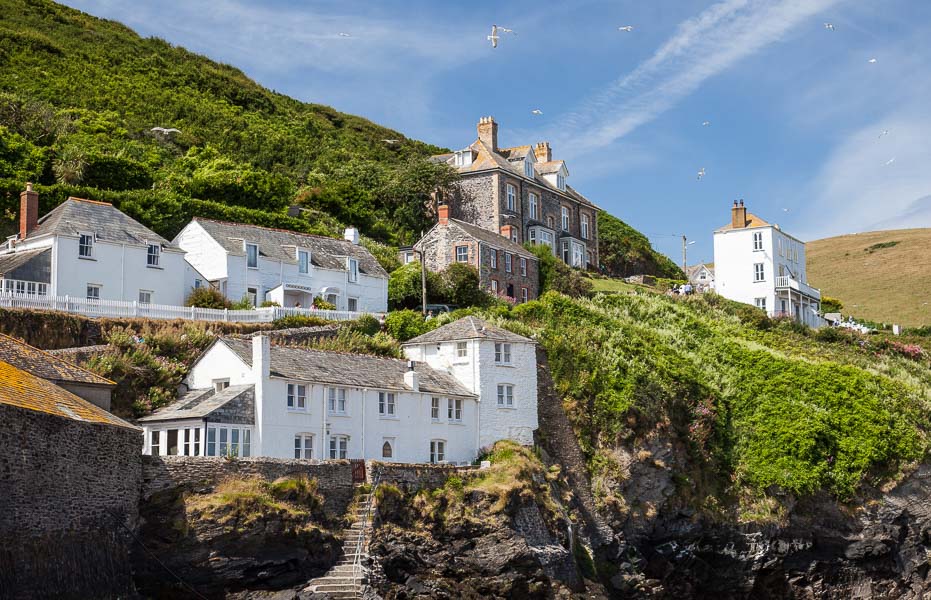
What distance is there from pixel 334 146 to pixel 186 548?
69940 millimetres

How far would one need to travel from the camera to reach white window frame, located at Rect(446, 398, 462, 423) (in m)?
41.3

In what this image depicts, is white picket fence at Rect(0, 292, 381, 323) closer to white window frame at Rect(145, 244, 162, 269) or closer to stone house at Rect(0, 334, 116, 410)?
white window frame at Rect(145, 244, 162, 269)

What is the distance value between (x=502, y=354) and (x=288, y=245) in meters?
14.4

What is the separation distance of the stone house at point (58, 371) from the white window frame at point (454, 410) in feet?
42.6

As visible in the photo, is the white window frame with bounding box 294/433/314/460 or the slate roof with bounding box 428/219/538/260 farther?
the slate roof with bounding box 428/219/538/260

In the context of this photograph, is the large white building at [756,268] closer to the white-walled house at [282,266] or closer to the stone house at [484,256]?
the stone house at [484,256]

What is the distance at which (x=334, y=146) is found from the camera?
317ft

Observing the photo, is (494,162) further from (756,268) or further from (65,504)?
(65,504)

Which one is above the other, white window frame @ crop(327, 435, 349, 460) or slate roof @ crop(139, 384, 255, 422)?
slate roof @ crop(139, 384, 255, 422)

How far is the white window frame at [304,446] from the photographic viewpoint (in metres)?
36.2

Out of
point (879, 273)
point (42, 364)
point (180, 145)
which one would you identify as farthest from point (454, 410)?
point (879, 273)

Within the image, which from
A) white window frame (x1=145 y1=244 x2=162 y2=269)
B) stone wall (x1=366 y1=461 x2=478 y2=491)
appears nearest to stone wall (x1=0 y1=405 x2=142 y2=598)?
stone wall (x1=366 y1=461 x2=478 y2=491)

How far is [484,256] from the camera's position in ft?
205

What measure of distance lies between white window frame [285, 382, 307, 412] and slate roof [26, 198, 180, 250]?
→ 12.7 metres
